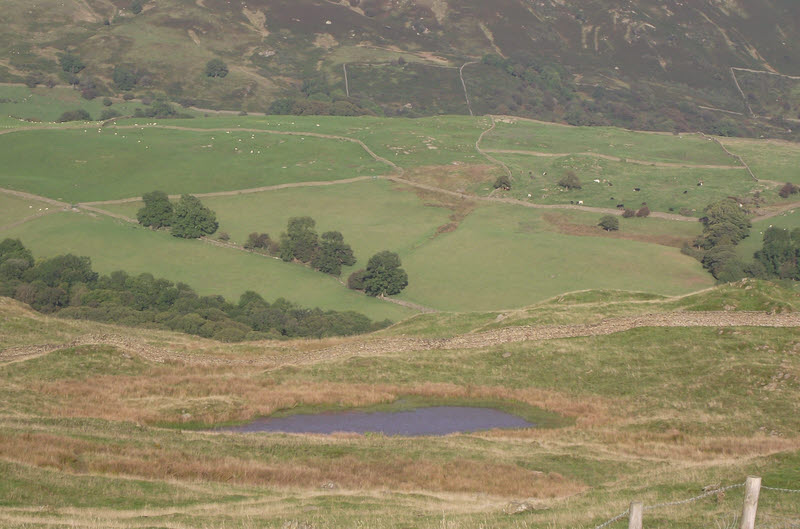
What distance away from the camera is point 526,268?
5143 inches

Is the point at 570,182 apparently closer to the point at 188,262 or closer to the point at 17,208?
the point at 188,262

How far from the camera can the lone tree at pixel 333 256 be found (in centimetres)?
13288

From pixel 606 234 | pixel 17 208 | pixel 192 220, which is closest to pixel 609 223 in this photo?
pixel 606 234

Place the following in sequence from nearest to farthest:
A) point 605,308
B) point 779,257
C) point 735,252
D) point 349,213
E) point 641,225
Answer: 1. point 605,308
2. point 735,252
3. point 779,257
4. point 641,225
5. point 349,213

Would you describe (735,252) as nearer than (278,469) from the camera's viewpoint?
No

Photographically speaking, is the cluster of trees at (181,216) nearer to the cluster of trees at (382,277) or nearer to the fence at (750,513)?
the cluster of trees at (382,277)

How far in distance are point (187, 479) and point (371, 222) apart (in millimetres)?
120707

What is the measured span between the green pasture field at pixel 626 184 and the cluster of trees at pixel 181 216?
5968 cm

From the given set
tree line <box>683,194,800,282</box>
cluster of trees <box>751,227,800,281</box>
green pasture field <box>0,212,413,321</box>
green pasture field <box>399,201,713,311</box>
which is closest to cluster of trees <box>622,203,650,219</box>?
tree line <box>683,194,800,282</box>

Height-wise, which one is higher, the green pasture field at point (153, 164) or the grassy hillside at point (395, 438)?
the green pasture field at point (153, 164)

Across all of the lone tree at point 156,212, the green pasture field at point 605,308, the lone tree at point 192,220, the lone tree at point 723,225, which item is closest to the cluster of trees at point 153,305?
the green pasture field at point 605,308

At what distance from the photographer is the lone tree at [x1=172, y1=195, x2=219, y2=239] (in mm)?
145375

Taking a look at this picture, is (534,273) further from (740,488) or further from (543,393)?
(740,488)

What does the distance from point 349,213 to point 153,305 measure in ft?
186
